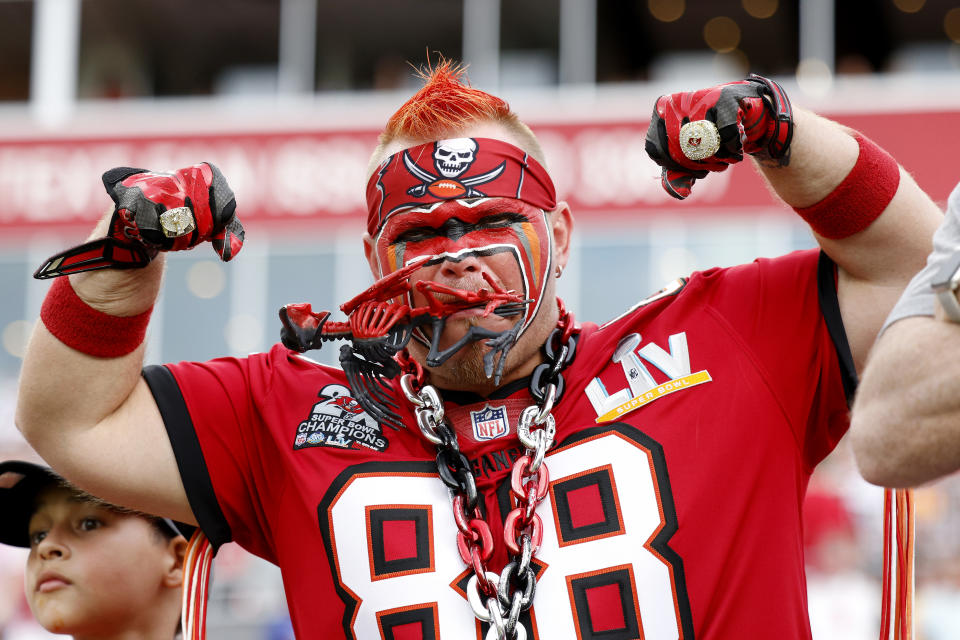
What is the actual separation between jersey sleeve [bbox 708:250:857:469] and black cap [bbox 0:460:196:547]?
4.56 ft

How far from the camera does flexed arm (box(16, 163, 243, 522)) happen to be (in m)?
2.59

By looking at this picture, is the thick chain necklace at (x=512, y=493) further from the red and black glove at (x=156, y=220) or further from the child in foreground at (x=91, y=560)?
the child in foreground at (x=91, y=560)

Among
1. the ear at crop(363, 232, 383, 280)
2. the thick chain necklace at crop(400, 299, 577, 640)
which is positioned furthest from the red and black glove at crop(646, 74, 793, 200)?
the ear at crop(363, 232, 383, 280)

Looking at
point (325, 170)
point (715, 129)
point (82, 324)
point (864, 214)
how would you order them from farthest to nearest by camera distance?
point (325, 170) → point (82, 324) → point (864, 214) → point (715, 129)

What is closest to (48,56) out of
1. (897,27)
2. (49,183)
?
(49,183)

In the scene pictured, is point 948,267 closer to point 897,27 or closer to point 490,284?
point 490,284

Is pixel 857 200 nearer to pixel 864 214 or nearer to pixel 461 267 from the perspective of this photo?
pixel 864 214

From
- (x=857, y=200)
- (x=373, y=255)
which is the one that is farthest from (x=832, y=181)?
(x=373, y=255)

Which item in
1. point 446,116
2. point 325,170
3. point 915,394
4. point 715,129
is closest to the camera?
point 915,394

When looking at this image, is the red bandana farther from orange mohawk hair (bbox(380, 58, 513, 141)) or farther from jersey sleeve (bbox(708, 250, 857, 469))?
jersey sleeve (bbox(708, 250, 857, 469))

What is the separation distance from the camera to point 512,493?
259 centimetres

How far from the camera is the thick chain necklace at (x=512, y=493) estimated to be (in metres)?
2.48

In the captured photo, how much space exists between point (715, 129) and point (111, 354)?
135 centimetres

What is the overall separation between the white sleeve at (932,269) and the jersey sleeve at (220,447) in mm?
1450
